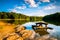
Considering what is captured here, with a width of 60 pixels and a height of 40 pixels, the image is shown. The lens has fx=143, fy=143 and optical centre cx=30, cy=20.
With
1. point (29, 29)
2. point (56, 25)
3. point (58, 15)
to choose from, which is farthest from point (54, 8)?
point (29, 29)


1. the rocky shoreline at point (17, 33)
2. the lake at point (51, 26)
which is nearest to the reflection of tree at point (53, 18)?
the lake at point (51, 26)

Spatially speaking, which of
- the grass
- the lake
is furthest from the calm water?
the grass

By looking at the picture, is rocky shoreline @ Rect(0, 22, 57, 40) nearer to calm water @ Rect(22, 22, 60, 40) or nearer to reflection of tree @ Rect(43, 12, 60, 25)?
calm water @ Rect(22, 22, 60, 40)

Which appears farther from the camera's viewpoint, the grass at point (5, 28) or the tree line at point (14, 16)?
the tree line at point (14, 16)

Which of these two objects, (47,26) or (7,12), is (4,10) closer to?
(7,12)

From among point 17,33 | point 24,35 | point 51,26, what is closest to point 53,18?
point 51,26

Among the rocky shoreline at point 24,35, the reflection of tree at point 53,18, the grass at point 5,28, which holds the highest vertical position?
the reflection of tree at point 53,18

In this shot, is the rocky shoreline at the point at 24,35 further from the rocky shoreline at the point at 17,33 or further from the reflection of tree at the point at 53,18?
the reflection of tree at the point at 53,18

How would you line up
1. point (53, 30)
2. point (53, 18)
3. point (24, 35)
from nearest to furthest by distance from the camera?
point (24, 35) < point (53, 30) < point (53, 18)

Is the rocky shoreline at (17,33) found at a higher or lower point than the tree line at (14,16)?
lower

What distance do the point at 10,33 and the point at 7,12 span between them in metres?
0.55

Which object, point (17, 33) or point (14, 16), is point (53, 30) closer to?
point (17, 33)

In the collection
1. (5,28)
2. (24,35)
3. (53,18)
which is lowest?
(24,35)

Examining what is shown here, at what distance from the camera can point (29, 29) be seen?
3.52 meters
